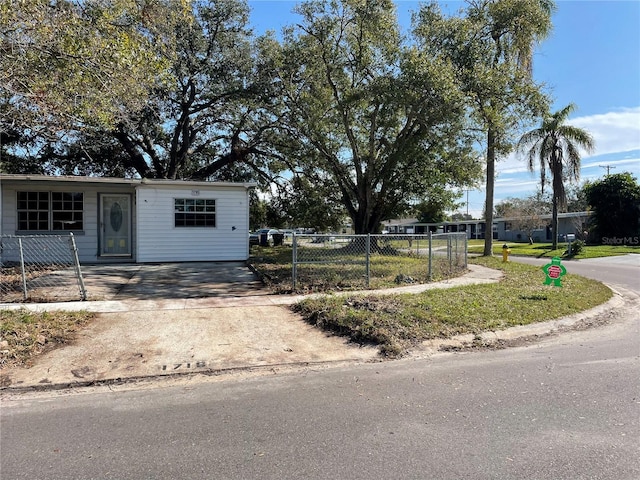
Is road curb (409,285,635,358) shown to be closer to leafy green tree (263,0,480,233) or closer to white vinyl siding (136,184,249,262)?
leafy green tree (263,0,480,233)

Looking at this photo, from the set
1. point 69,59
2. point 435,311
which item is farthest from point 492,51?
point 69,59

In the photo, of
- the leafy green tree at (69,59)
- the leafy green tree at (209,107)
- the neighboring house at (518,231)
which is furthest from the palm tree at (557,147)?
the leafy green tree at (69,59)

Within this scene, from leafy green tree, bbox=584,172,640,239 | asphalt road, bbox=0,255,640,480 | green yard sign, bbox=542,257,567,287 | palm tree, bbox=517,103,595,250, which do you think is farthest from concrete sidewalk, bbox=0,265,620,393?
leafy green tree, bbox=584,172,640,239

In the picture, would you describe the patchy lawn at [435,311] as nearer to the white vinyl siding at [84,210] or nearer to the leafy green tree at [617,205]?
the white vinyl siding at [84,210]

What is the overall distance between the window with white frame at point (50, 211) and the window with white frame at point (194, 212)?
3.33m

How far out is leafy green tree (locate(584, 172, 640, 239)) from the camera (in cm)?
3403

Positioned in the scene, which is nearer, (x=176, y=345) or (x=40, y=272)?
(x=176, y=345)

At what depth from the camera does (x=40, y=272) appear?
11578 mm

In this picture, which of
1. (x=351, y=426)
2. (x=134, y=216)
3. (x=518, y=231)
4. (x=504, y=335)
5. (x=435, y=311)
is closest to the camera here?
(x=351, y=426)

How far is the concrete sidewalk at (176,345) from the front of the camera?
484 cm

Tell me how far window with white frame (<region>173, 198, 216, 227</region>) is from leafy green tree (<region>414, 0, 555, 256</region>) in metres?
9.18

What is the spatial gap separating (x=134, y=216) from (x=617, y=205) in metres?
36.2

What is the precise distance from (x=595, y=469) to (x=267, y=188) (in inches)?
875

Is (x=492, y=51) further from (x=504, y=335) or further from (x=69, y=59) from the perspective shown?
(x=69, y=59)
